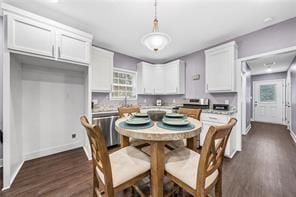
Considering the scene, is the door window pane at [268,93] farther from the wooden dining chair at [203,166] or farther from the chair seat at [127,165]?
the chair seat at [127,165]

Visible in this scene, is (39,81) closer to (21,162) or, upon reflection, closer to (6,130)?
(6,130)

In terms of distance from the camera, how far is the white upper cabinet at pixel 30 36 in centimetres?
171

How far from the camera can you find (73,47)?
88.6 inches

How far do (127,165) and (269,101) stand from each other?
26.5 feet

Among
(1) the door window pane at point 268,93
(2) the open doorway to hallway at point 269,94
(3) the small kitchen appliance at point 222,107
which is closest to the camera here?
(3) the small kitchen appliance at point 222,107

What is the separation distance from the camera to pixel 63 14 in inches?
84.1

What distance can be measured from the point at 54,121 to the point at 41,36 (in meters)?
1.69

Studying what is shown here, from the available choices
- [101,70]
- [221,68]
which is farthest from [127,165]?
[221,68]

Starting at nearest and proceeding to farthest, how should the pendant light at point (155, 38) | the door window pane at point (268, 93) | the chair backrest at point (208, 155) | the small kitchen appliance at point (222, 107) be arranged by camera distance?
the chair backrest at point (208, 155) < the pendant light at point (155, 38) < the small kitchen appliance at point (222, 107) < the door window pane at point (268, 93)

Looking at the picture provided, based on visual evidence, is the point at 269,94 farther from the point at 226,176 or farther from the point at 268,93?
the point at 226,176

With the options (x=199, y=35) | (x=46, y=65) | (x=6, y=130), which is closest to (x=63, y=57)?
(x=46, y=65)

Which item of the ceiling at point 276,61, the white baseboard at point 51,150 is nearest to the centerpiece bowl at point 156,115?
the white baseboard at point 51,150

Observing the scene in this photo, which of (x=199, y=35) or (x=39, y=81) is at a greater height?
(x=199, y=35)

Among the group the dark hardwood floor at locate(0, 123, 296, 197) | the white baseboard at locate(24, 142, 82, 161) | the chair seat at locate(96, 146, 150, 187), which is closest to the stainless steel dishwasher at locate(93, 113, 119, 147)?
the dark hardwood floor at locate(0, 123, 296, 197)
